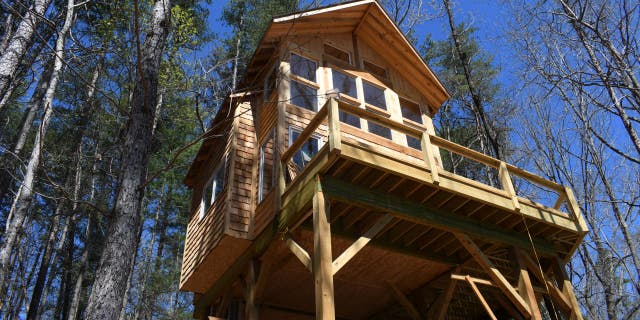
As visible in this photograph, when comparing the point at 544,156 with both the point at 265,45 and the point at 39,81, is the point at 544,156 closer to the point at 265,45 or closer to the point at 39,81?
the point at 265,45

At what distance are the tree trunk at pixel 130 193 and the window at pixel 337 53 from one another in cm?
545

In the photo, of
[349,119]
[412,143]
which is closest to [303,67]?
[349,119]

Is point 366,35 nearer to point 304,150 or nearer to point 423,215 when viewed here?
point 304,150

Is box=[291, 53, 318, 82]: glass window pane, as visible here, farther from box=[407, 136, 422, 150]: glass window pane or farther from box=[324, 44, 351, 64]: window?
box=[407, 136, 422, 150]: glass window pane

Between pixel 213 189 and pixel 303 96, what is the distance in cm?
303

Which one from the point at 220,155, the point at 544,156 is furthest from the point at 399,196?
the point at 544,156

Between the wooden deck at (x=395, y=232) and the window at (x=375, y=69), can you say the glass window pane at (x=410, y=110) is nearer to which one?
the window at (x=375, y=69)

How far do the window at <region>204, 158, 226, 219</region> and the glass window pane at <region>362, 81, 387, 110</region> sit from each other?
12.1ft

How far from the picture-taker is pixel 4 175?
1692cm

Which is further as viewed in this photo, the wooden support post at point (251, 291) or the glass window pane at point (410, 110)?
the glass window pane at point (410, 110)

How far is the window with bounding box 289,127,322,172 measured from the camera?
29.5 feet

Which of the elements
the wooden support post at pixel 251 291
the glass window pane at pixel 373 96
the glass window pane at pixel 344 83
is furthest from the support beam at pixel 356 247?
the glass window pane at pixel 373 96

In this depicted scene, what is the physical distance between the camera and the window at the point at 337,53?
11.7m

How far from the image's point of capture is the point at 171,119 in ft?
59.3
